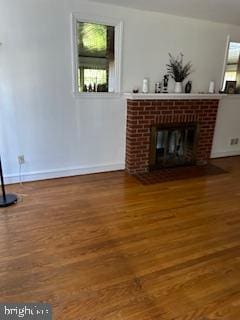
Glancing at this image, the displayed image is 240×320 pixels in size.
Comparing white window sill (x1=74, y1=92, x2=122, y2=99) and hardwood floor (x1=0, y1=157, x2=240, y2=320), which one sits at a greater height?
white window sill (x1=74, y1=92, x2=122, y2=99)

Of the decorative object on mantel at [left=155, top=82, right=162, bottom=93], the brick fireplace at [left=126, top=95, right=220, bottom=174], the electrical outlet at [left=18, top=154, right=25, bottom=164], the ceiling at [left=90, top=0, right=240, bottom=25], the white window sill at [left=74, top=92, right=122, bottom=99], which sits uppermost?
the ceiling at [left=90, top=0, right=240, bottom=25]

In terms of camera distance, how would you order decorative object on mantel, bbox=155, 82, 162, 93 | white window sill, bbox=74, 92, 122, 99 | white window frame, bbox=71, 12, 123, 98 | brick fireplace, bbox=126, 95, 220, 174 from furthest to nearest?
decorative object on mantel, bbox=155, 82, 162, 93
brick fireplace, bbox=126, 95, 220, 174
white window sill, bbox=74, 92, 122, 99
white window frame, bbox=71, 12, 123, 98

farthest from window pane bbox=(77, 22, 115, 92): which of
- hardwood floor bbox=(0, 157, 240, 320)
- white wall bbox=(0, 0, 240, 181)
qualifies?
hardwood floor bbox=(0, 157, 240, 320)

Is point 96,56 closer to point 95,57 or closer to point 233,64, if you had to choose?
point 95,57

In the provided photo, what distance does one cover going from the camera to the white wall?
283 centimetres

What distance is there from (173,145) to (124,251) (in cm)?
233

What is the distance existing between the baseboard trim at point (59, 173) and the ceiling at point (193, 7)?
216 centimetres

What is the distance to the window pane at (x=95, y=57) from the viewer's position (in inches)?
126

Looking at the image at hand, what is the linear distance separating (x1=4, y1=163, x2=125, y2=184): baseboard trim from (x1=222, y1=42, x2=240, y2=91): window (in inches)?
96.0

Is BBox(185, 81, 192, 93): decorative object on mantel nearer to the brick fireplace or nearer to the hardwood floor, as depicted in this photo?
the brick fireplace

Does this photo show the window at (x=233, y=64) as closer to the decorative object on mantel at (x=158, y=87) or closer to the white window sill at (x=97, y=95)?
the decorative object on mantel at (x=158, y=87)

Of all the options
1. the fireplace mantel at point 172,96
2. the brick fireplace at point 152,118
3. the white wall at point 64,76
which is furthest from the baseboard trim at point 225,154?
the white wall at point 64,76

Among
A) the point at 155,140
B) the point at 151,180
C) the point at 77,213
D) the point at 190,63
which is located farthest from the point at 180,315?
the point at 190,63

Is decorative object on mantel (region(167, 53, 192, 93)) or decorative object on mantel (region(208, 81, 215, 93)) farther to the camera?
decorative object on mantel (region(208, 81, 215, 93))
